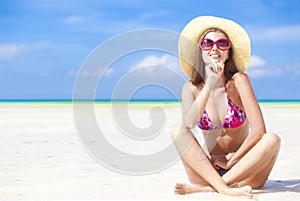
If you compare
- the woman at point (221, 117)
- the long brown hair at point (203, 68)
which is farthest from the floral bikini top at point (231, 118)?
the long brown hair at point (203, 68)

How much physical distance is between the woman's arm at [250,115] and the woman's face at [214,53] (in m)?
0.24

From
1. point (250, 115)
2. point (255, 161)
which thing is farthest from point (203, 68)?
point (255, 161)

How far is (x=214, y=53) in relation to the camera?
358 cm

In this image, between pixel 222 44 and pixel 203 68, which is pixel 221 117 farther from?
pixel 222 44

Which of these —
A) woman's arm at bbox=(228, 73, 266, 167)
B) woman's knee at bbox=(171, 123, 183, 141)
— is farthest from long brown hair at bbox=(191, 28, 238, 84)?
woman's knee at bbox=(171, 123, 183, 141)

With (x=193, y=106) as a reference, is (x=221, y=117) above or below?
below

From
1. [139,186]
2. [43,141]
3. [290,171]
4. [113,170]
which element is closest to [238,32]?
[139,186]

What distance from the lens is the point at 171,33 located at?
4738 millimetres

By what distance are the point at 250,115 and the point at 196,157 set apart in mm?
539

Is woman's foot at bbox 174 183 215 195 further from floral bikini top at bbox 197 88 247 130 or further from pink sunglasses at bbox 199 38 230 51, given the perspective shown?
pink sunglasses at bbox 199 38 230 51

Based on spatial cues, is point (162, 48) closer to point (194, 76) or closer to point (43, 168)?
point (194, 76)

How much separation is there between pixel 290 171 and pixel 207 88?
2.05 m

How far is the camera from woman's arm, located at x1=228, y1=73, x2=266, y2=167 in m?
3.44

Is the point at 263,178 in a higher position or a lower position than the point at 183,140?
lower
